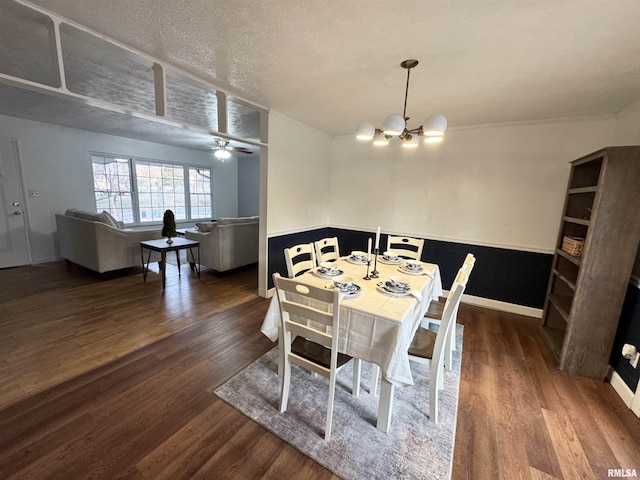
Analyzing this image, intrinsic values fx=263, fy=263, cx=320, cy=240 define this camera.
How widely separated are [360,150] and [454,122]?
56.3 inches

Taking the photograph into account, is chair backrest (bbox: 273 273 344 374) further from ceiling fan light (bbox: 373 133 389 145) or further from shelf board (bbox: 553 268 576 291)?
shelf board (bbox: 553 268 576 291)

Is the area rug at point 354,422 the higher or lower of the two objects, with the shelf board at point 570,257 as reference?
lower

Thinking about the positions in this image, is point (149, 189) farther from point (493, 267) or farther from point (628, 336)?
point (628, 336)

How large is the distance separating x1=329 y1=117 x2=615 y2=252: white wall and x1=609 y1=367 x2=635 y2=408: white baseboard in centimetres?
158

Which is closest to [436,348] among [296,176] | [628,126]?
[296,176]

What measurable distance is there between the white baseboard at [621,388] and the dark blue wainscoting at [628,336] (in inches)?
1.0

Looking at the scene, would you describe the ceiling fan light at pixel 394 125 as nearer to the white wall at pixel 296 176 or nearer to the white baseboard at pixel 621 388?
the white wall at pixel 296 176

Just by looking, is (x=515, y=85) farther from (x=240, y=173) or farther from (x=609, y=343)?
(x=240, y=173)

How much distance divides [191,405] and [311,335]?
1.03 m

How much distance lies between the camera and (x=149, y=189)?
626cm

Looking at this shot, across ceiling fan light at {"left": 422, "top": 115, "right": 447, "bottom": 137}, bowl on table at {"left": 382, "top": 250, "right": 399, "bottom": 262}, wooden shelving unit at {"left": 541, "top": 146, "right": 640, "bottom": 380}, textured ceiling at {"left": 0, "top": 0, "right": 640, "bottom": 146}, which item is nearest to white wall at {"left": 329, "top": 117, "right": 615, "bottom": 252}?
textured ceiling at {"left": 0, "top": 0, "right": 640, "bottom": 146}

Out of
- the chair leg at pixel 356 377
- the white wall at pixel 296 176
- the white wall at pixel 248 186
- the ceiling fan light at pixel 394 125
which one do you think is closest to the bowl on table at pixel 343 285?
the chair leg at pixel 356 377

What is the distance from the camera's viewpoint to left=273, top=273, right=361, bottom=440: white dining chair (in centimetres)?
144

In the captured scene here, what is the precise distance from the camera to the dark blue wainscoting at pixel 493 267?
3311mm
